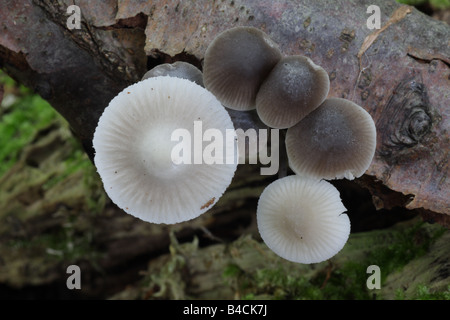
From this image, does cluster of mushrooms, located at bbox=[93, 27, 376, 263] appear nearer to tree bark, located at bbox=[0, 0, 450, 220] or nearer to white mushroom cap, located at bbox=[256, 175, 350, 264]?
white mushroom cap, located at bbox=[256, 175, 350, 264]

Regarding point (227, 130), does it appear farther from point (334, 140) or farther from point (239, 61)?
point (334, 140)

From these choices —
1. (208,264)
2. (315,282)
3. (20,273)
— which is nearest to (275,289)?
(315,282)

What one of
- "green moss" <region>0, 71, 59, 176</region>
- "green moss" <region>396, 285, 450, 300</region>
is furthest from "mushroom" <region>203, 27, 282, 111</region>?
"green moss" <region>0, 71, 59, 176</region>

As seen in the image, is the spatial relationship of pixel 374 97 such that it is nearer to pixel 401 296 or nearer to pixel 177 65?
pixel 177 65

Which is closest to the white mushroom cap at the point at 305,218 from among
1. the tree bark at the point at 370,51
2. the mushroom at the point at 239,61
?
the tree bark at the point at 370,51

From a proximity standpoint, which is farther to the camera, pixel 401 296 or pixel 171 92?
pixel 401 296
